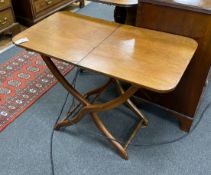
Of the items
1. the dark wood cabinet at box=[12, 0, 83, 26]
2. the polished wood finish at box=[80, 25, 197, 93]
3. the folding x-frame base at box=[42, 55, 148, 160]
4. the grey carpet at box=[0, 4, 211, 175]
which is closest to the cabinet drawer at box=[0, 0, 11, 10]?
the dark wood cabinet at box=[12, 0, 83, 26]

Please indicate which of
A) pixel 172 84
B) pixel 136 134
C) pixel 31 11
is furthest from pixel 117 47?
pixel 31 11

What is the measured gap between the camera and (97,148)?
1628 mm

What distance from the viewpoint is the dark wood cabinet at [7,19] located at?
8.25ft

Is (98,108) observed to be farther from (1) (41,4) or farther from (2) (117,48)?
(1) (41,4)

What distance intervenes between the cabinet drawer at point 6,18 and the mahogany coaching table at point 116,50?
4.34 ft

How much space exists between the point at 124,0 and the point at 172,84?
79 centimetres

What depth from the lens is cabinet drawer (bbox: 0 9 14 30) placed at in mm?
2556

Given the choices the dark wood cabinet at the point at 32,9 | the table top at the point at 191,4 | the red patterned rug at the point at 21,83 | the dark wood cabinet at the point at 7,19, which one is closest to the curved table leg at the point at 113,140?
the red patterned rug at the point at 21,83

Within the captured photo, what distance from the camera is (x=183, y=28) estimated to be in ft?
4.46

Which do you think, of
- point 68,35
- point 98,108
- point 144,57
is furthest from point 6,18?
point 144,57

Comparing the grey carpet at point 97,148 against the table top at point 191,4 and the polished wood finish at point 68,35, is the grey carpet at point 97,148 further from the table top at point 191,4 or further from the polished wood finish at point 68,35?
the table top at point 191,4

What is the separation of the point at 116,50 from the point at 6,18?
6.12ft

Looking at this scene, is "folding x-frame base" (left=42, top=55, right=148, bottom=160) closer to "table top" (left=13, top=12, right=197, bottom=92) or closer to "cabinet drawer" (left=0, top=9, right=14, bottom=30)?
"table top" (left=13, top=12, right=197, bottom=92)

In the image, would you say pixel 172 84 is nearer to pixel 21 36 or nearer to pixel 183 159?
pixel 183 159
